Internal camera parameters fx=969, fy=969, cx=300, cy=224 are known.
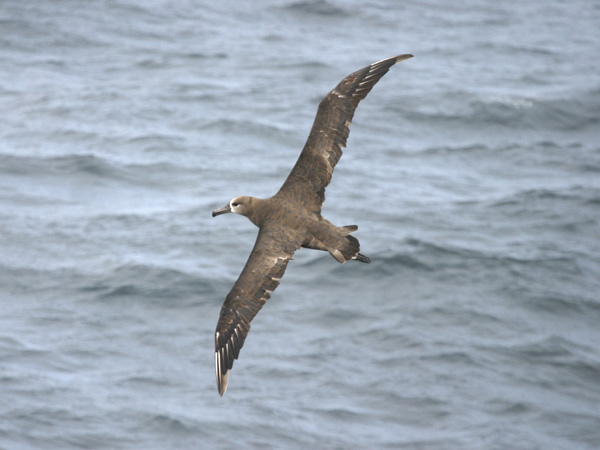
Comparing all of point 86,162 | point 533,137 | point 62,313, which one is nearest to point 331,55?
point 533,137

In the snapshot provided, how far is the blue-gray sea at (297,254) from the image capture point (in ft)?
59.2

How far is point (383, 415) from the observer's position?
18.0 m

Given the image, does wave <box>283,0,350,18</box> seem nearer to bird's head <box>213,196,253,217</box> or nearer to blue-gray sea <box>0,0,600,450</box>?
blue-gray sea <box>0,0,600,450</box>

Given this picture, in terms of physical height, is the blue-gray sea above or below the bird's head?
below

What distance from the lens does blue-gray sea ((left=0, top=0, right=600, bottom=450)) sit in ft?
59.2

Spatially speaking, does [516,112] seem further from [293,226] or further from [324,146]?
[293,226]

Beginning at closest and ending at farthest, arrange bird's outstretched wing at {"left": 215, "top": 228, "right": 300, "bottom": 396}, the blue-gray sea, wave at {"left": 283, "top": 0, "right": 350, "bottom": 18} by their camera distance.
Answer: bird's outstretched wing at {"left": 215, "top": 228, "right": 300, "bottom": 396} → the blue-gray sea → wave at {"left": 283, "top": 0, "right": 350, "bottom": 18}

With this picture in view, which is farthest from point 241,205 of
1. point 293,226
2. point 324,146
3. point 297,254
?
point 297,254

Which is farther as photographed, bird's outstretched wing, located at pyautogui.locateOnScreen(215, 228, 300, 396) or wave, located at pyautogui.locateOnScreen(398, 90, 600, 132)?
wave, located at pyautogui.locateOnScreen(398, 90, 600, 132)

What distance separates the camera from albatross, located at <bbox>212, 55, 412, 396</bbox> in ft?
34.9

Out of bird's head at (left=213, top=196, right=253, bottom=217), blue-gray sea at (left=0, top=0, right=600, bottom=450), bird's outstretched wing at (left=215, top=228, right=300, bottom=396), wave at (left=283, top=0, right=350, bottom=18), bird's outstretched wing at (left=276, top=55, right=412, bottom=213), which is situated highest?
wave at (left=283, top=0, right=350, bottom=18)

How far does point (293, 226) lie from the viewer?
11039 millimetres

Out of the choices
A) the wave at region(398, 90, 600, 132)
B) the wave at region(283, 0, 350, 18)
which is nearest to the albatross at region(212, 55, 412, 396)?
the wave at region(398, 90, 600, 132)

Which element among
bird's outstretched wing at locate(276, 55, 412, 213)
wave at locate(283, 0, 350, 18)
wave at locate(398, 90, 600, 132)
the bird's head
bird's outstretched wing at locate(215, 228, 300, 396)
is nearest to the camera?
bird's outstretched wing at locate(215, 228, 300, 396)
